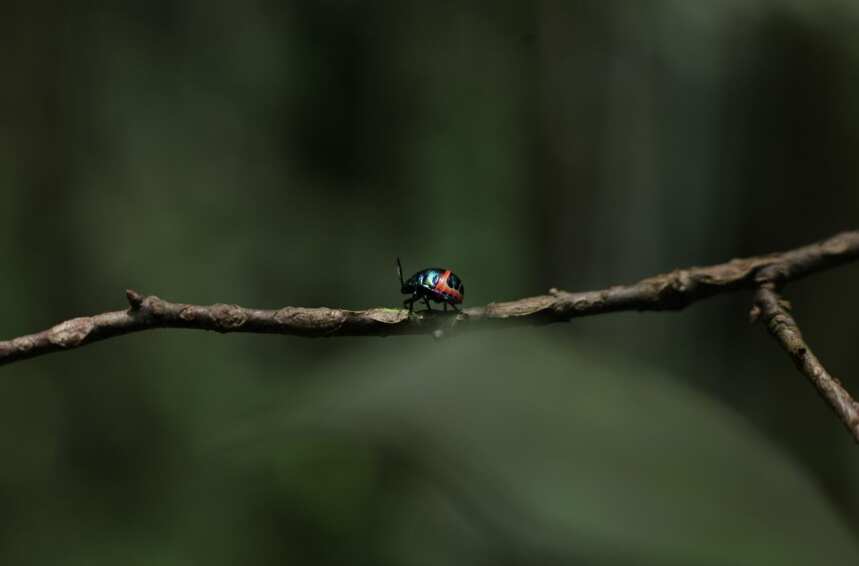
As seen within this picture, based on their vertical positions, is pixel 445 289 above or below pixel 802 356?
above

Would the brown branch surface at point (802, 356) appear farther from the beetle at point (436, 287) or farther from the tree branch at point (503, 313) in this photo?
the beetle at point (436, 287)

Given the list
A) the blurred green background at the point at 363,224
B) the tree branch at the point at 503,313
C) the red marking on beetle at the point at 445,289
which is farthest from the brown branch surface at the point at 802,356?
the blurred green background at the point at 363,224

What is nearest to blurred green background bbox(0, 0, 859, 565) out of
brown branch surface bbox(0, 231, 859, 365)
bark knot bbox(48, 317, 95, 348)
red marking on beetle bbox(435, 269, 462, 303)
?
red marking on beetle bbox(435, 269, 462, 303)

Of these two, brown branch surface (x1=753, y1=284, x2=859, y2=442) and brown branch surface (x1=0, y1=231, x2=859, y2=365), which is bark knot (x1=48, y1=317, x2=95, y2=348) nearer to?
brown branch surface (x1=0, y1=231, x2=859, y2=365)

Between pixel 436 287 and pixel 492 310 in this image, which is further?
pixel 436 287

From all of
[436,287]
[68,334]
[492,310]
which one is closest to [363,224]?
[436,287]

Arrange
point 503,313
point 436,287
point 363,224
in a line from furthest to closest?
point 363,224, point 436,287, point 503,313

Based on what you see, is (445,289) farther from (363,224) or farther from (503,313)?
→ (363,224)

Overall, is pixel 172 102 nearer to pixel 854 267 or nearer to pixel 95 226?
pixel 95 226
